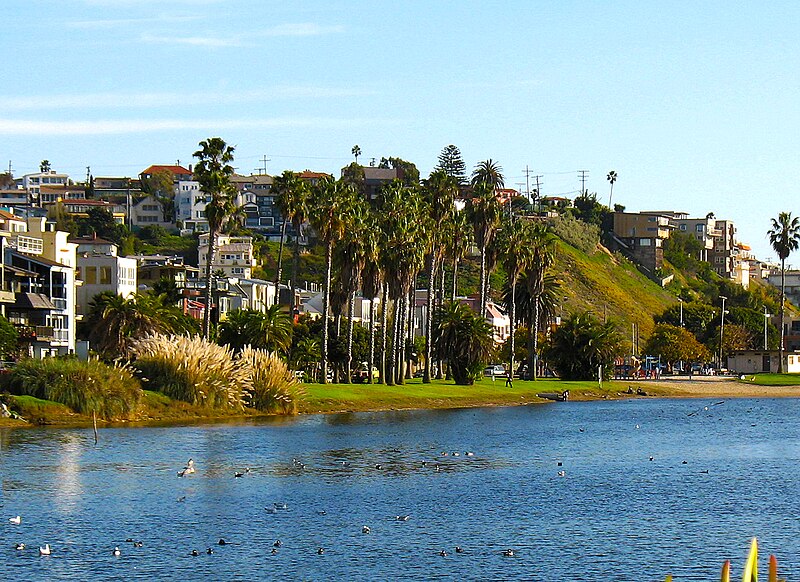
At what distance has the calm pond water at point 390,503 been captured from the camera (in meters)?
39.9

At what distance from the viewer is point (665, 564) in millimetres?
40188

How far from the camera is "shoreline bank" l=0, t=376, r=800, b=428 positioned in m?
94.5

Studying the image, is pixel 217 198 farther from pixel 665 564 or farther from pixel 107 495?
pixel 665 564

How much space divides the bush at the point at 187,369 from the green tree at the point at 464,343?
43723 millimetres

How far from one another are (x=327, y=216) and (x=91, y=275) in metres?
45.4

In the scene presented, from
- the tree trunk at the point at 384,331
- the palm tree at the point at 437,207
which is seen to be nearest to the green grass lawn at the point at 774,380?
the palm tree at the point at 437,207

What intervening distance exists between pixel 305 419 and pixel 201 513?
164 ft

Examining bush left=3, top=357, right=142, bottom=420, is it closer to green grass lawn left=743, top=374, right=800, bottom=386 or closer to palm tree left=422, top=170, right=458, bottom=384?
palm tree left=422, top=170, right=458, bottom=384

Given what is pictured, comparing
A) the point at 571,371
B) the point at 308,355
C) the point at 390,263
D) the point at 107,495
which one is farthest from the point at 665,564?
the point at 571,371

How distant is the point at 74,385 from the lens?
89188mm

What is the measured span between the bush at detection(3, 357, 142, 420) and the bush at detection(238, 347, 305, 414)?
13.4 meters

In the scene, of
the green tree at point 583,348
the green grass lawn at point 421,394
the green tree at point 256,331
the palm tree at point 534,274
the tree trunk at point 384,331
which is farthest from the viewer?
the green tree at point 583,348

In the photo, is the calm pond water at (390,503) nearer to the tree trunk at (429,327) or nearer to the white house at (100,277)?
the tree trunk at (429,327)

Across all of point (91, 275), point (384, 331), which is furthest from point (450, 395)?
point (91, 275)
